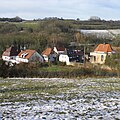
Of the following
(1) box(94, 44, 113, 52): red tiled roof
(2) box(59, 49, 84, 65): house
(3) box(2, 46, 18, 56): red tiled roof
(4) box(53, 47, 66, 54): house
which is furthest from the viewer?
(4) box(53, 47, 66, 54): house

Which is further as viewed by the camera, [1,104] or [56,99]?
[56,99]

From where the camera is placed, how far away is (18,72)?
34750 millimetres

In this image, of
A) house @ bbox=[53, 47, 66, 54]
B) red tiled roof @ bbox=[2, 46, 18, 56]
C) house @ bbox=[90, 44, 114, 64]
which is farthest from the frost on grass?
house @ bbox=[53, 47, 66, 54]

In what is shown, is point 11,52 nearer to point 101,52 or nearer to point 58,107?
point 101,52

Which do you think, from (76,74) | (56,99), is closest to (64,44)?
(76,74)

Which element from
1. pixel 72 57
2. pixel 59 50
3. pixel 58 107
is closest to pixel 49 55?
pixel 72 57

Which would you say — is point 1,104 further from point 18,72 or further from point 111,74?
point 111,74

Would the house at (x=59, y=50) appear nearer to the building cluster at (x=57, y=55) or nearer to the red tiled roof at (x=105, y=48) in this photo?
the building cluster at (x=57, y=55)

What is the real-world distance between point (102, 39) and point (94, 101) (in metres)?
92.6

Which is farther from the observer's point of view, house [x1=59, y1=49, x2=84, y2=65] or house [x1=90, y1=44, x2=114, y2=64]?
house [x1=59, y1=49, x2=84, y2=65]

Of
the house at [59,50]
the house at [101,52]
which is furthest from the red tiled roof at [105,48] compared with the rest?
the house at [59,50]

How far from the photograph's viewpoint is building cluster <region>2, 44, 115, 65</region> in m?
67.6

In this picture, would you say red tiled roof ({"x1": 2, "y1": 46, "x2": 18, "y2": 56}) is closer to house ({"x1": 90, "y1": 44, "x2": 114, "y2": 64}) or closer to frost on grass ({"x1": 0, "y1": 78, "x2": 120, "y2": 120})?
house ({"x1": 90, "y1": 44, "x2": 114, "y2": 64})

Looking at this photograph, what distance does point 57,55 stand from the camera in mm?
77812
